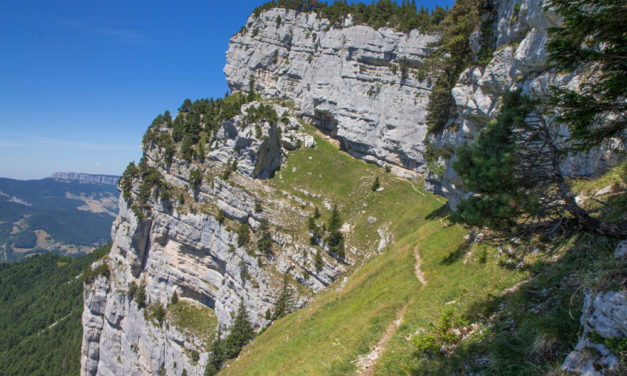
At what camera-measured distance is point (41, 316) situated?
133 metres

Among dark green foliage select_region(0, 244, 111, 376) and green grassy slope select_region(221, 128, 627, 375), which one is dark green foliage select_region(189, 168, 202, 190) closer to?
green grassy slope select_region(221, 128, 627, 375)

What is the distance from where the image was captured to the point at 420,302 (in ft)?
58.7

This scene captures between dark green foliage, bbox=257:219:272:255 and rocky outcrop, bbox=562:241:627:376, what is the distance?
5413 cm

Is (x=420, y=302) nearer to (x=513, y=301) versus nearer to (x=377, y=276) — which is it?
(x=513, y=301)

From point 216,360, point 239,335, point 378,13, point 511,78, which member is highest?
point 378,13

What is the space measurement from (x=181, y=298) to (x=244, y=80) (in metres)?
79.8

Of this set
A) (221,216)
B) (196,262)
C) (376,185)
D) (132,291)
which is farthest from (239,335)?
(376,185)

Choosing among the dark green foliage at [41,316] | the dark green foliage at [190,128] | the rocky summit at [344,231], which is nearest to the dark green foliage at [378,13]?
the rocky summit at [344,231]

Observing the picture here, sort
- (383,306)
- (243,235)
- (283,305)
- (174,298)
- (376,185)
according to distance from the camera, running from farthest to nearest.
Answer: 1. (376,185)
2. (174,298)
3. (243,235)
4. (283,305)
5. (383,306)

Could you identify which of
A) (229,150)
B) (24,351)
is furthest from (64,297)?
(229,150)

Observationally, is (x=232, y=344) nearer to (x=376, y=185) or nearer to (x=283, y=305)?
(x=283, y=305)

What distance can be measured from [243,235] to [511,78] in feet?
172

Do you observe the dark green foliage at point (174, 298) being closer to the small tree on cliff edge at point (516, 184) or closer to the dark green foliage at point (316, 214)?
the dark green foliage at point (316, 214)

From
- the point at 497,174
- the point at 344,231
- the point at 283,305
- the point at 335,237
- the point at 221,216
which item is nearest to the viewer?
the point at 497,174
